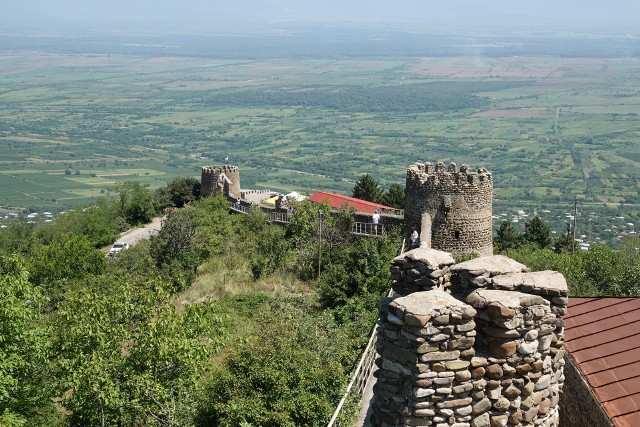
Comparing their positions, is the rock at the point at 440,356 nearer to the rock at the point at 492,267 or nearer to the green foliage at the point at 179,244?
the rock at the point at 492,267

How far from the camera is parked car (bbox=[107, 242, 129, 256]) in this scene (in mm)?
32331

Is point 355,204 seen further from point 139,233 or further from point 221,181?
point 139,233

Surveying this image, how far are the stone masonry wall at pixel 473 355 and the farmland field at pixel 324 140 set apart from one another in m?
75.4

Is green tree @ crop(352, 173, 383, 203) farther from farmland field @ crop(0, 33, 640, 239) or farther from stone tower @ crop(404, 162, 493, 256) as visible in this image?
farmland field @ crop(0, 33, 640, 239)

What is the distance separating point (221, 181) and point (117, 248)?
16.9ft

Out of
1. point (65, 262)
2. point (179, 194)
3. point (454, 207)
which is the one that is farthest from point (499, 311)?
point (179, 194)

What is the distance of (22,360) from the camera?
13297mm

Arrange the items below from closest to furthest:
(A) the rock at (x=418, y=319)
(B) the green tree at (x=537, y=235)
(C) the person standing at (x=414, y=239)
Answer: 1. (A) the rock at (x=418, y=319)
2. (C) the person standing at (x=414, y=239)
3. (B) the green tree at (x=537, y=235)

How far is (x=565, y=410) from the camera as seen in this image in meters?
9.96

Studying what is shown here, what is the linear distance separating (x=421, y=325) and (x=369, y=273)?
623 inches

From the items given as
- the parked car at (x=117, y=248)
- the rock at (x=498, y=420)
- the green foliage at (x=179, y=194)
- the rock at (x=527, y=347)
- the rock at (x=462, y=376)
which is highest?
the rock at (x=527, y=347)

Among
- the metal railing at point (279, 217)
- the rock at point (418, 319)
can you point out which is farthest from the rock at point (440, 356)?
the metal railing at point (279, 217)

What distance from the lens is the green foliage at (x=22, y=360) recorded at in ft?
43.0

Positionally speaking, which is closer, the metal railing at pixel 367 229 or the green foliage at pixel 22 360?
the green foliage at pixel 22 360
